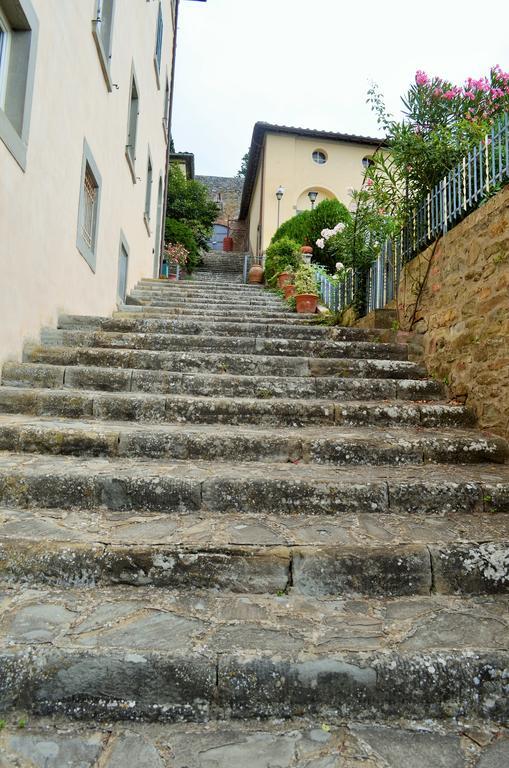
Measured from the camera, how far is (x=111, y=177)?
6.65 m

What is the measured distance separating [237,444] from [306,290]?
566 cm

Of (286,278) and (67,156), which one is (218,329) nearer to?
(67,156)

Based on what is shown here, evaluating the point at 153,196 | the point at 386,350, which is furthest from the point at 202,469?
the point at 153,196

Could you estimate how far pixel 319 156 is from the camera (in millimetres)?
18797

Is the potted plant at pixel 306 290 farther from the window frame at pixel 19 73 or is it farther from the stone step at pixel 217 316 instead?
the window frame at pixel 19 73

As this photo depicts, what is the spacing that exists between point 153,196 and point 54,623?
37.7 feet

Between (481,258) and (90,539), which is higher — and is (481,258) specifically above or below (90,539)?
above

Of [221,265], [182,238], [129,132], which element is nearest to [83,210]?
[129,132]

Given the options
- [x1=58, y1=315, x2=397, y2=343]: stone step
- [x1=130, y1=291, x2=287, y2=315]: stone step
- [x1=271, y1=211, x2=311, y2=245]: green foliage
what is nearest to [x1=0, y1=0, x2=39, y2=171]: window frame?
[x1=58, y1=315, x2=397, y2=343]: stone step

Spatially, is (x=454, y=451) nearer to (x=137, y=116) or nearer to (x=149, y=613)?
(x=149, y=613)

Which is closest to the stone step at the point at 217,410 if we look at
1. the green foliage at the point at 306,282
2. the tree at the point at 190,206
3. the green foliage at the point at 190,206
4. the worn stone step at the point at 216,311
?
the worn stone step at the point at 216,311

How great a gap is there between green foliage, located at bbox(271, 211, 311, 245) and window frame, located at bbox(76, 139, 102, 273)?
899 centimetres

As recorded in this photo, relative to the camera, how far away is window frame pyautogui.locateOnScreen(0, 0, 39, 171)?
355cm

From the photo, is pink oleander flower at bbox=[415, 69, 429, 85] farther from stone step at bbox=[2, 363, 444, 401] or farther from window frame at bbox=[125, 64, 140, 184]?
window frame at bbox=[125, 64, 140, 184]
